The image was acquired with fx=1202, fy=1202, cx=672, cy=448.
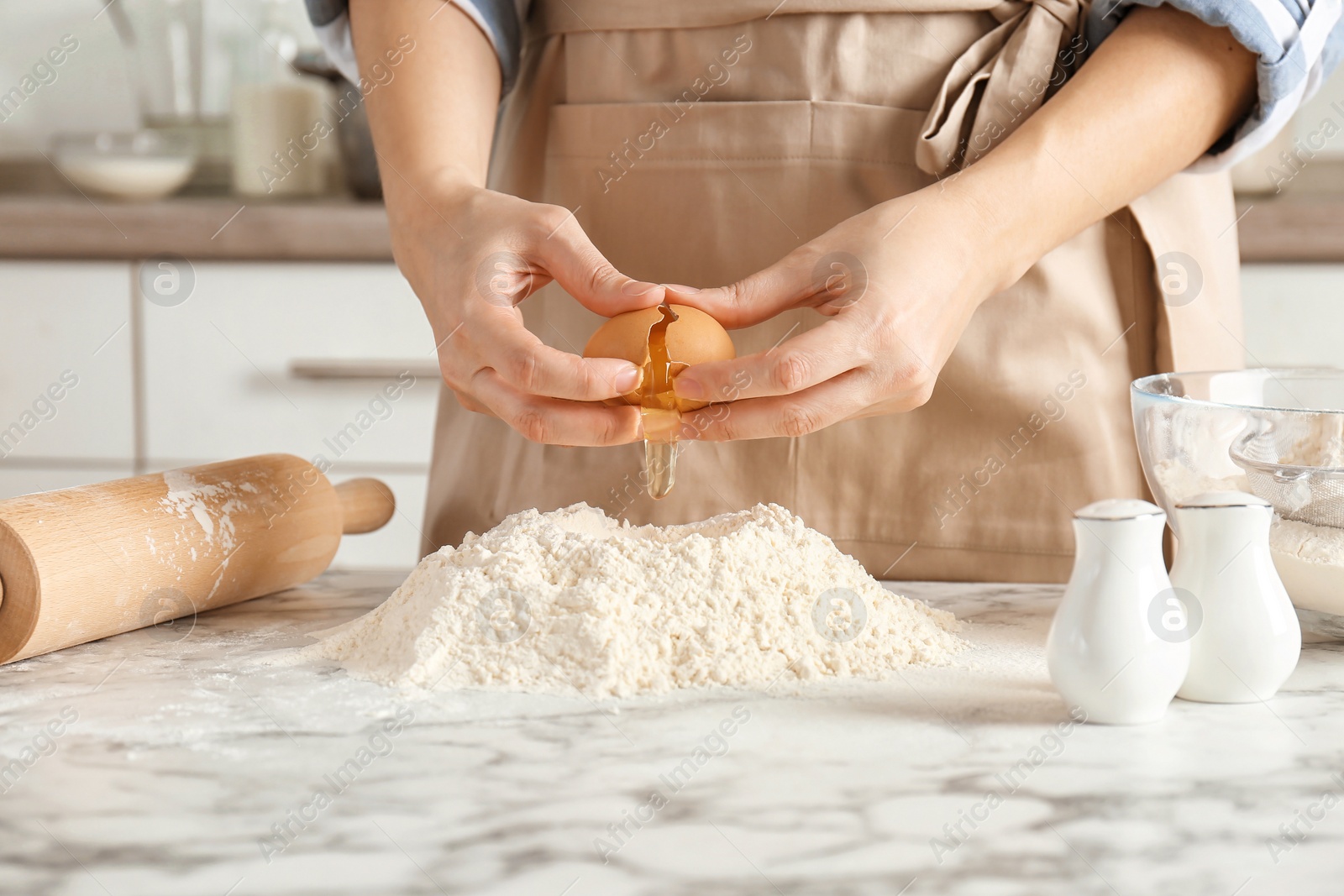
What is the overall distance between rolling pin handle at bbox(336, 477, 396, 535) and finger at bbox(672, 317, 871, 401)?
0.34 metres

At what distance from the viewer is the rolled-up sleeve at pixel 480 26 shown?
935 mm

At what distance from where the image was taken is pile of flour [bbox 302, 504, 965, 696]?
626mm

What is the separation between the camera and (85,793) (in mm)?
495

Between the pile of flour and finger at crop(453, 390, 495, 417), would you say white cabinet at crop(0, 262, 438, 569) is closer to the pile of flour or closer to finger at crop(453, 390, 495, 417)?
finger at crop(453, 390, 495, 417)

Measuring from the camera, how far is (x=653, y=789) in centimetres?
50

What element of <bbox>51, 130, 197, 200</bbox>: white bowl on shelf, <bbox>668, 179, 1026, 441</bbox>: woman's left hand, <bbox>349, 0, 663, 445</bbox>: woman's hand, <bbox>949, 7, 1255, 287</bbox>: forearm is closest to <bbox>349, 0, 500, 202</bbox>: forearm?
<bbox>349, 0, 663, 445</bbox>: woman's hand

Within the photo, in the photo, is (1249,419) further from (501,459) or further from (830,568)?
(501,459)

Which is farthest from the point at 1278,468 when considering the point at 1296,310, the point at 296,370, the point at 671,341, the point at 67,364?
the point at 67,364

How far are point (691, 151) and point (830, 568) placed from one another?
0.38 meters

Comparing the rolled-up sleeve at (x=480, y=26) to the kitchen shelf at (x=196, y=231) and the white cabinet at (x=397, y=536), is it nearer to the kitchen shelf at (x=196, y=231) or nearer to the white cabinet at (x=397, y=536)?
the kitchen shelf at (x=196, y=231)

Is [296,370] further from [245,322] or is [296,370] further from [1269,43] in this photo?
[1269,43]

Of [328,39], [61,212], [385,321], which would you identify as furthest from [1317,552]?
[61,212]

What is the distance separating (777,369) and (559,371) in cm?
12

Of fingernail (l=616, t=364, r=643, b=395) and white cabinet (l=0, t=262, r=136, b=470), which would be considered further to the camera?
white cabinet (l=0, t=262, r=136, b=470)
